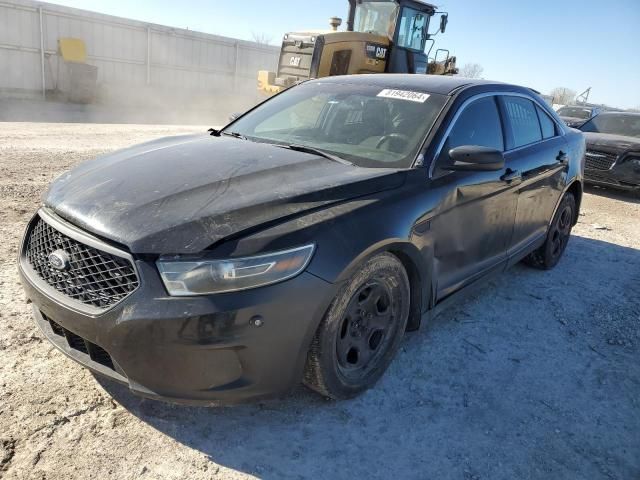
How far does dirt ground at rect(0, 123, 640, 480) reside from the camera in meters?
2.25

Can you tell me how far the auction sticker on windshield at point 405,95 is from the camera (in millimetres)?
3414

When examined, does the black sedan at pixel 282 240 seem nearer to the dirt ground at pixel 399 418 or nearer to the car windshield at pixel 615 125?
the dirt ground at pixel 399 418

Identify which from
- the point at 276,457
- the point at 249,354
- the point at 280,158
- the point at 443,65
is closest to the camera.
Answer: the point at 249,354

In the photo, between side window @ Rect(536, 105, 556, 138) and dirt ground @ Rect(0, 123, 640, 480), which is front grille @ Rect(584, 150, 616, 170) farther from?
dirt ground @ Rect(0, 123, 640, 480)

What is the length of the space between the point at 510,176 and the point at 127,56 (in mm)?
19494

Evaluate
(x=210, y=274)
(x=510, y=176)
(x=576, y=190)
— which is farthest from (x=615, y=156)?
(x=210, y=274)

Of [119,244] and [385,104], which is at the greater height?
[385,104]

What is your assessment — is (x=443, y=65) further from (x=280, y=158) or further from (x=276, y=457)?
(x=276, y=457)

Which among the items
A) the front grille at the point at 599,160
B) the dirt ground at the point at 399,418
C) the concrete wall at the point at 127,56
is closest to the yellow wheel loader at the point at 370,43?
the front grille at the point at 599,160

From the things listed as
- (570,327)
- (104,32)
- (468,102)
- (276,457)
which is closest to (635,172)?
(570,327)

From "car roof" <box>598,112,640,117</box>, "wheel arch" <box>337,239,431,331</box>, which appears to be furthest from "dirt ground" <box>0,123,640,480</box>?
"car roof" <box>598,112,640,117</box>

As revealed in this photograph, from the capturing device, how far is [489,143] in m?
3.67

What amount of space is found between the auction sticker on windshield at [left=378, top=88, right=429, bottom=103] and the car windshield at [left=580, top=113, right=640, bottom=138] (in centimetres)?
785

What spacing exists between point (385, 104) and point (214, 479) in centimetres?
249
